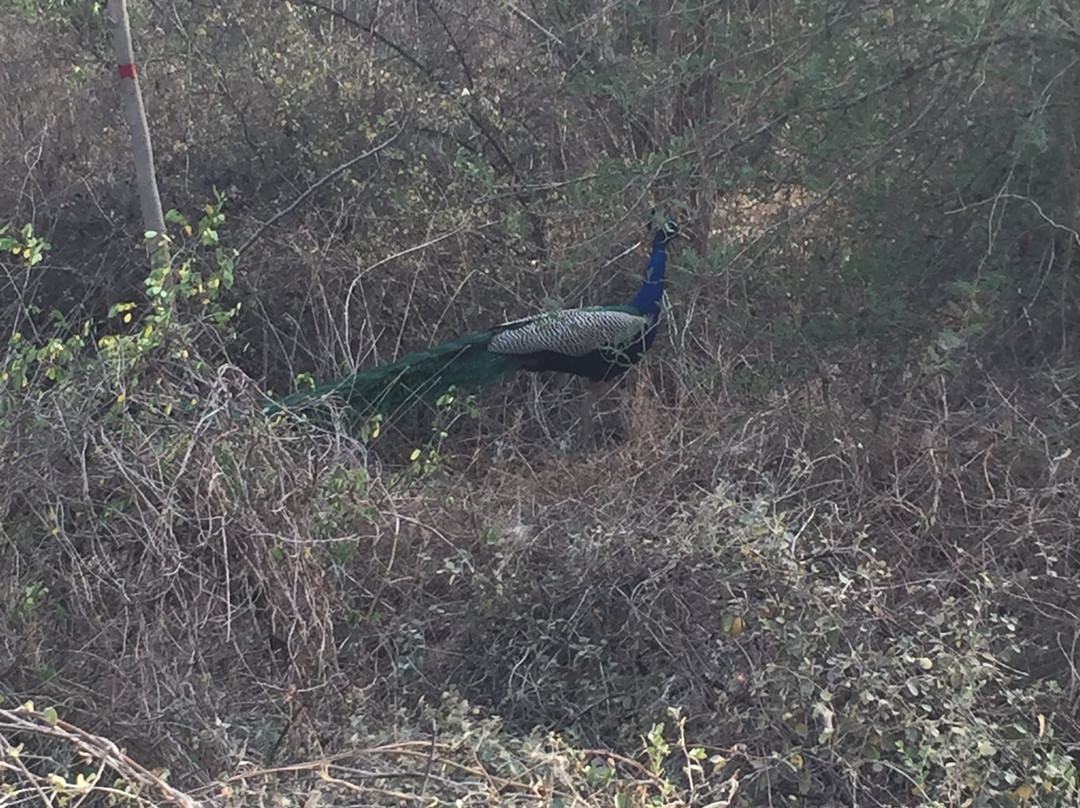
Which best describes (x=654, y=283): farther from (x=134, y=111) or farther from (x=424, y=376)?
(x=134, y=111)

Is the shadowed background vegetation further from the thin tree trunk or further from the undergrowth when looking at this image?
the thin tree trunk

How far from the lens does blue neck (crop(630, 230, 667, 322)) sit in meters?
6.41

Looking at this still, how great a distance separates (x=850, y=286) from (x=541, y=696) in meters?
2.53

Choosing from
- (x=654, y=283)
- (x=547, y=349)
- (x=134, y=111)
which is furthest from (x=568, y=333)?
(x=134, y=111)

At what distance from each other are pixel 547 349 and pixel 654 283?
650 millimetres

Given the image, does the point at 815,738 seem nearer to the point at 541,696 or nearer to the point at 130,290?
the point at 541,696

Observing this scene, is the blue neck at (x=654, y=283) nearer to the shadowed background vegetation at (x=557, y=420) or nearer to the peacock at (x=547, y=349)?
the peacock at (x=547, y=349)

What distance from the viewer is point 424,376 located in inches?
240

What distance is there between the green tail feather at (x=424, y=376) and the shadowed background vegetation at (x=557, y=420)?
0.84 ft

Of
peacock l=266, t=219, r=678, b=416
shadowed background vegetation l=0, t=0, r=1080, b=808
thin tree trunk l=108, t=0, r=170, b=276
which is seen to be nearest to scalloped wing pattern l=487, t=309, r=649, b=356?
peacock l=266, t=219, r=678, b=416

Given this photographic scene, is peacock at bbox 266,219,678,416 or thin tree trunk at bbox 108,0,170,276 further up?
thin tree trunk at bbox 108,0,170,276

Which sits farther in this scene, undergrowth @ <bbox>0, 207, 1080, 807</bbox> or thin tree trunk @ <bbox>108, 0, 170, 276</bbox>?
thin tree trunk @ <bbox>108, 0, 170, 276</bbox>

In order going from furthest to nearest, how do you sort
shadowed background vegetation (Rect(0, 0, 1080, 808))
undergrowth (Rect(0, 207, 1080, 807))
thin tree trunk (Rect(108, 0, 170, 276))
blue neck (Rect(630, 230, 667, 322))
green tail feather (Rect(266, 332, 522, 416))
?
blue neck (Rect(630, 230, 667, 322))
green tail feather (Rect(266, 332, 522, 416))
thin tree trunk (Rect(108, 0, 170, 276))
shadowed background vegetation (Rect(0, 0, 1080, 808))
undergrowth (Rect(0, 207, 1080, 807))

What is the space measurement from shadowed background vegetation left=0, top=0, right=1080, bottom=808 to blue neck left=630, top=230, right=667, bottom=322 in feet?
0.35
